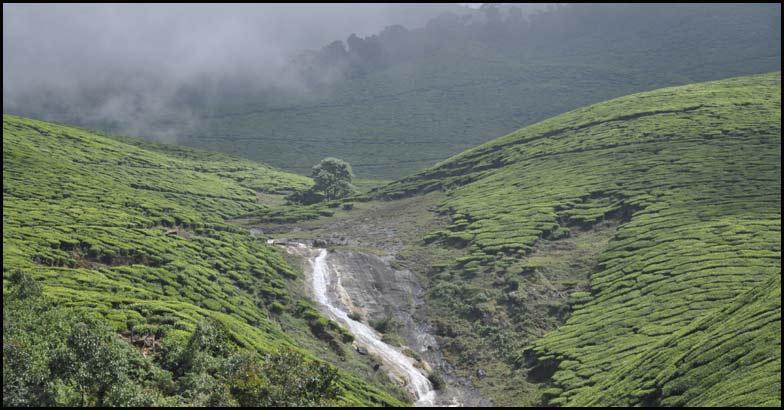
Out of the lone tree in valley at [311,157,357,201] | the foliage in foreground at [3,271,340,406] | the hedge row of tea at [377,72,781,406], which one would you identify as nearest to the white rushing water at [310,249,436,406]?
the hedge row of tea at [377,72,781,406]

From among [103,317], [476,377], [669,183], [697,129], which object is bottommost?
[476,377]

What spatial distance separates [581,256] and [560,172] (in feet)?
140

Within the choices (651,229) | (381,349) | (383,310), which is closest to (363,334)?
(381,349)

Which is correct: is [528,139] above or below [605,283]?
above

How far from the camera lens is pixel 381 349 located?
81.2 meters

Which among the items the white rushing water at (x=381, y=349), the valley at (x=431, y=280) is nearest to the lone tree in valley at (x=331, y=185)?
the valley at (x=431, y=280)

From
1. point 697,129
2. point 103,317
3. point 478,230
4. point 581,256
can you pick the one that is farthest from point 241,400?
point 697,129

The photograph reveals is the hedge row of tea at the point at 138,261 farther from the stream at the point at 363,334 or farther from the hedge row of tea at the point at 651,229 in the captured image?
the hedge row of tea at the point at 651,229

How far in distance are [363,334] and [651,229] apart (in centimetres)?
4686

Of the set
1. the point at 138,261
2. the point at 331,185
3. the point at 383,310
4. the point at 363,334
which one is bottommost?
the point at 363,334

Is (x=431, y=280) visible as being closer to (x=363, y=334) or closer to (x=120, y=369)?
(x=363, y=334)

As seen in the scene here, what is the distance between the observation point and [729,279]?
79938 mm

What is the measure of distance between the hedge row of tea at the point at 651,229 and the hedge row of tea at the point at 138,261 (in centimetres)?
2364

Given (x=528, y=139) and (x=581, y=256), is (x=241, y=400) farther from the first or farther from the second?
(x=528, y=139)
